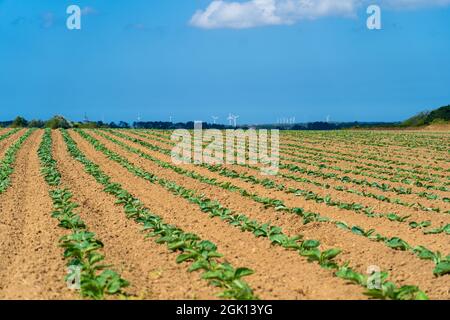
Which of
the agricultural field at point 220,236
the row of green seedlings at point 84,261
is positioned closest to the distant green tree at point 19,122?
the agricultural field at point 220,236

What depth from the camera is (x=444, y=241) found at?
8.91m

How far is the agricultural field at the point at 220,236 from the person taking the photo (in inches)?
248

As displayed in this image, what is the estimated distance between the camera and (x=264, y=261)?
24.8 ft

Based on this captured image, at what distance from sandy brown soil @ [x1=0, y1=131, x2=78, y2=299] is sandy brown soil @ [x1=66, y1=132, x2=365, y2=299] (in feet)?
6.62

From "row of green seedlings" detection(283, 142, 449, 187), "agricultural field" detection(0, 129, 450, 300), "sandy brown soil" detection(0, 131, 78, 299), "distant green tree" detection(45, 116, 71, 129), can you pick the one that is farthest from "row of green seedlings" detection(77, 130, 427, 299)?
"distant green tree" detection(45, 116, 71, 129)

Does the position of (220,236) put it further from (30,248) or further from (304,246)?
(30,248)

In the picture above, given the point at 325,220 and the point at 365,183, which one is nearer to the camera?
the point at 325,220

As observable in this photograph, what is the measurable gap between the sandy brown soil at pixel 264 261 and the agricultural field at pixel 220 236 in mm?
22

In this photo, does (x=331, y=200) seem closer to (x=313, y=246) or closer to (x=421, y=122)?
(x=313, y=246)

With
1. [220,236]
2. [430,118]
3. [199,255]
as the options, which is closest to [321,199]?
[220,236]

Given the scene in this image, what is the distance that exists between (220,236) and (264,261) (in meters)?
1.60

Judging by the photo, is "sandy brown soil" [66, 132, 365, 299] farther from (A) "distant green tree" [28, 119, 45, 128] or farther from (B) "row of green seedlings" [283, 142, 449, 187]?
(A) "distant green tree" [28, 119, 45, 128]
